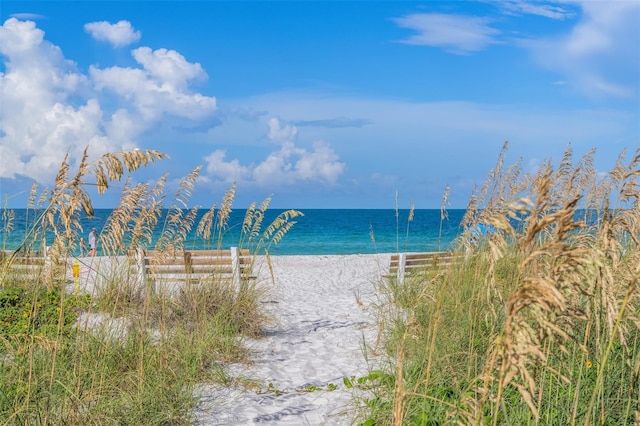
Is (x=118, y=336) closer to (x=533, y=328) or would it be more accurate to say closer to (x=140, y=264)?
(x=140, y=264)

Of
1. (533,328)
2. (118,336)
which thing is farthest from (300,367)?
(533,328)

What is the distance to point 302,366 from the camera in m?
7.06

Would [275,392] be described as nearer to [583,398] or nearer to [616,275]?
[583,398]

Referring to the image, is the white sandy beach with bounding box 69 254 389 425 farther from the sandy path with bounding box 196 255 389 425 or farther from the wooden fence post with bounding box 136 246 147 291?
the wooden fence post with bounding box 136 246 147 291

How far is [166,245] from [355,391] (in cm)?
226

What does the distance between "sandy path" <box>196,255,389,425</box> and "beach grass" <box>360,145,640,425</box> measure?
503 millimetres

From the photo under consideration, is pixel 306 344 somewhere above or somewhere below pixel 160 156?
below

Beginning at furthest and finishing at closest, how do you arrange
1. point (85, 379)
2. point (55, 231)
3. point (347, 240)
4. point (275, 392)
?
point (347, 240) < point (275, 392) < point (85, 379) < point (55, 231)

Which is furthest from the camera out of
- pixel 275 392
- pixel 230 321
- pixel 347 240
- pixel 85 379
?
pixel 347 240

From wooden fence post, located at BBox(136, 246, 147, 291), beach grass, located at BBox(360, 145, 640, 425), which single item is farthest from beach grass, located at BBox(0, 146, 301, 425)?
beach grass, located at BBox(360, 145, 640, 425)

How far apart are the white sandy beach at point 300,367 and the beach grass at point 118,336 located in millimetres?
240

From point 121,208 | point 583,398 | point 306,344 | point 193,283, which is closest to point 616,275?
point 583,398

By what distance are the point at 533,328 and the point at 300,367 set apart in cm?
374

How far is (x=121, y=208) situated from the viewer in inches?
172
